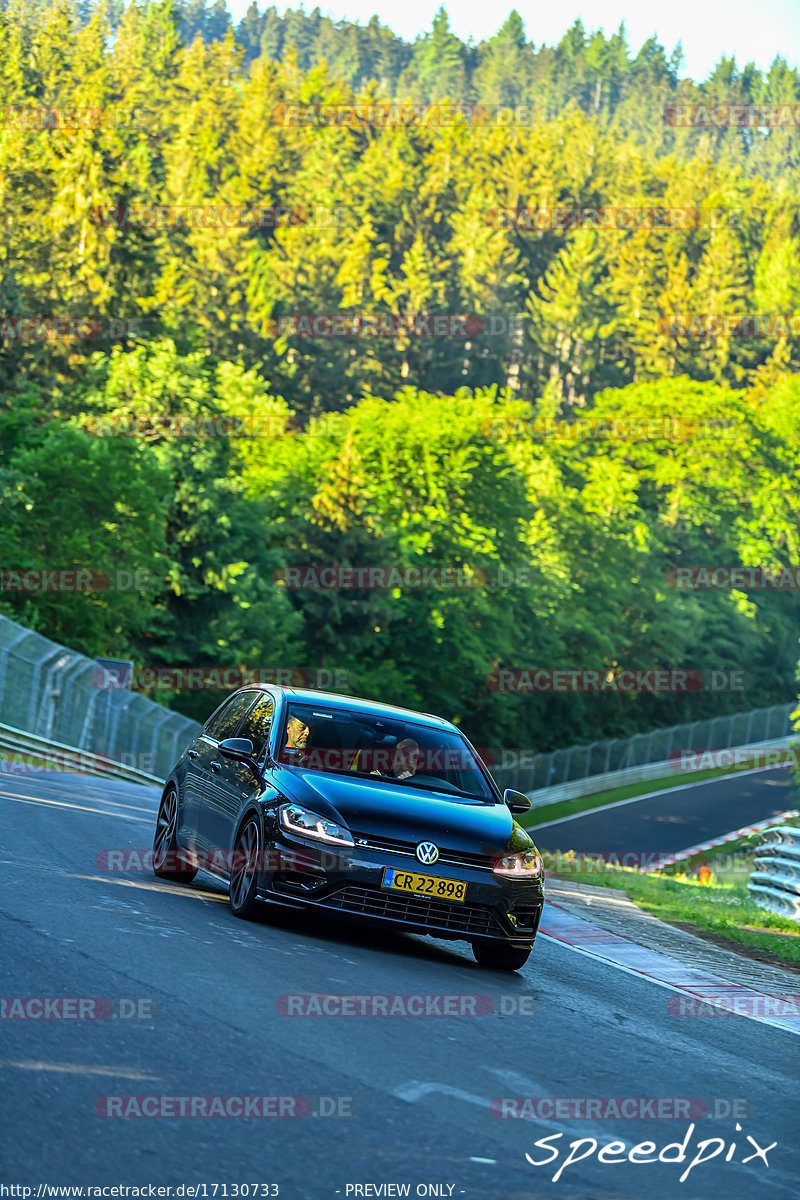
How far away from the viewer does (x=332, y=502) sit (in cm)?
6103

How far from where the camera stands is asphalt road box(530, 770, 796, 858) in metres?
49.1

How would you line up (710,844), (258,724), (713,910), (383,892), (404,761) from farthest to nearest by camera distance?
(710,844) → (713,910) → (258,724) → (404,761) → (383,892)

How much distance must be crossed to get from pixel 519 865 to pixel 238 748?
2.10 meters

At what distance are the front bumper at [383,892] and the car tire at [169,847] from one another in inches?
89.5

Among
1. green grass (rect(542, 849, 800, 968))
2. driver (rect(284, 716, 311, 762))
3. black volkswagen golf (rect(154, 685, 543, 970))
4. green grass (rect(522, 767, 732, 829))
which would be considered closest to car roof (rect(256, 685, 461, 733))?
black volkswagen golf (rect(154, 685, 543, 970))

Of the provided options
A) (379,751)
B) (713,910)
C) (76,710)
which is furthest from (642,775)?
(379,751)

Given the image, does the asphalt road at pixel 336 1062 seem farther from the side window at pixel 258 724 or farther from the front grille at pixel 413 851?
the side window at pixel 258 724

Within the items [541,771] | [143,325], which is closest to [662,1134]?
[541,771]

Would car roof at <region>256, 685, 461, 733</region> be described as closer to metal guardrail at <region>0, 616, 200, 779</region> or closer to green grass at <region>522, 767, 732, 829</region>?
metal guardrail at <region>0, 616, 200, 779</region>

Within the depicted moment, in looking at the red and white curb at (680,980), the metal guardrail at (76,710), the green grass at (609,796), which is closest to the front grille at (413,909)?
the red and white curb at (680,980)

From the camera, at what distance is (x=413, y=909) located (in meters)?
9.74

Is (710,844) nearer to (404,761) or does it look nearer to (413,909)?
(404,761)

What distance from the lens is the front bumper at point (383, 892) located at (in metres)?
9.64

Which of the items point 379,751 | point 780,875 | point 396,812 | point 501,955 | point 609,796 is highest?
point 379,751
